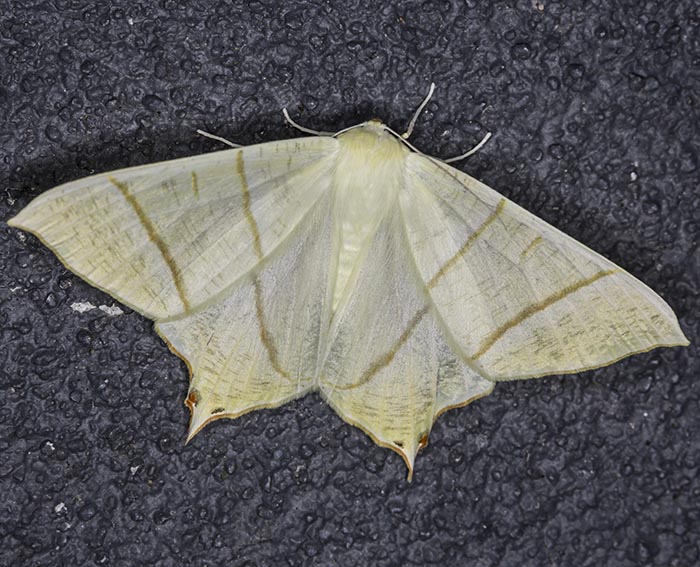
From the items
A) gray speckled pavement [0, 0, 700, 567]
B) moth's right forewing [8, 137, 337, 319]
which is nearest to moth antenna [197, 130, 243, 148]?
gray speckled pavement [0, 0, 700, 567]

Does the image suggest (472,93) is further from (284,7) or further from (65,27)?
(65,27)

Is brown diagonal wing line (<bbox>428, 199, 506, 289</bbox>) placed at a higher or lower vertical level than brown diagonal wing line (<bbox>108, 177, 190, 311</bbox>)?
higher

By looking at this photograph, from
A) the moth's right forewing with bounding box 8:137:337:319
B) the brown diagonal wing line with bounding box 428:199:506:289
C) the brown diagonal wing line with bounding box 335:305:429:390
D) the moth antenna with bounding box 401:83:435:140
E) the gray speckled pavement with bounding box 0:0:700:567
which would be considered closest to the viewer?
the moth's right forewing with bounding box 8:137:337:319

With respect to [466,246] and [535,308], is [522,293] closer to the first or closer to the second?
[535,308]

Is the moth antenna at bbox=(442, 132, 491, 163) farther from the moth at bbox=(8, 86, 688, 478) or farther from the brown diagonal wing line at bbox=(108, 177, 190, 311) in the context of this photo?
the brown diagonal wing line at bbox=(108, 177, 190, 311)

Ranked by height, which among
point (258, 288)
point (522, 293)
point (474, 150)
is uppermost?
point (474, 150)

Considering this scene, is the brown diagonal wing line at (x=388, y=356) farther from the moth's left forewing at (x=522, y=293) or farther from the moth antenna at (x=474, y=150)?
the moth antenna at (x=474, y=150)

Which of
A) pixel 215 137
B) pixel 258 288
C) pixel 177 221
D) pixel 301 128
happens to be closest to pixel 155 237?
pixel 177 221

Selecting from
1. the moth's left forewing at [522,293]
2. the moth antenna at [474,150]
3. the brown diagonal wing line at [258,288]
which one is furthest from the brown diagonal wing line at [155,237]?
the moth antenna at [474,150]
